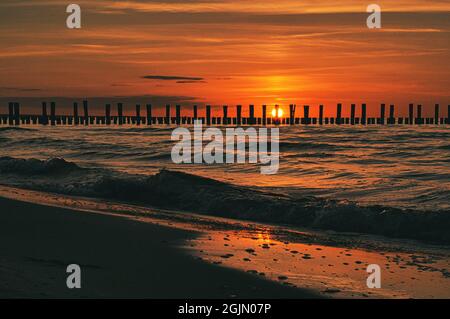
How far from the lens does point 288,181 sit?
16.2 meters

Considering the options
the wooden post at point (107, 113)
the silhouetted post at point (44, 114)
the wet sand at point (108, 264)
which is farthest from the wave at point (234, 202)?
the wooden post at point (107, 113)

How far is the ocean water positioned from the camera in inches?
439

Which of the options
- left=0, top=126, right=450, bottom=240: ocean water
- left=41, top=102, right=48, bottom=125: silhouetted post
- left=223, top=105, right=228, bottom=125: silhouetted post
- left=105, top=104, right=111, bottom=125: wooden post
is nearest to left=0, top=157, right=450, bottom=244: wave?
left=0, top=126, right=450, bottom=240: ocean water

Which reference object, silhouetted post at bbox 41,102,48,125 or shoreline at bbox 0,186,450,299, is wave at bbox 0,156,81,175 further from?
silhouetted post at bbox 41,102,48,125

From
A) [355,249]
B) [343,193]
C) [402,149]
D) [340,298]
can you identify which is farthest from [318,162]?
[340,298]

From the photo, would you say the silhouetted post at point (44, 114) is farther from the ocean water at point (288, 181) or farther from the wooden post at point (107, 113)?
the ocean water at point (288, 181)

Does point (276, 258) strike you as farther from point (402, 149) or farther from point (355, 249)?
point (402, 149)

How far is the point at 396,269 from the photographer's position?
7191mm

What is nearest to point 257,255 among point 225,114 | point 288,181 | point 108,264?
point 108,264

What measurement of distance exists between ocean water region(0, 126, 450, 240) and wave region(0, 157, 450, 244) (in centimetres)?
2

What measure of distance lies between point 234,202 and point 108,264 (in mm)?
5561

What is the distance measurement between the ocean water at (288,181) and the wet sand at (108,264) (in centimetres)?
302

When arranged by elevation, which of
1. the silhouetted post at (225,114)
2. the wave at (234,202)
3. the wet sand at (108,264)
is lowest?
the wave at (234,202)

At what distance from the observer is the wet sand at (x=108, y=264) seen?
227 inches
